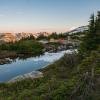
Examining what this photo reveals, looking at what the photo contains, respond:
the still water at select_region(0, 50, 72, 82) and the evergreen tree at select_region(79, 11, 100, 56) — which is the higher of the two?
the evergreen tree at select_region(79, 11, 100, 56)

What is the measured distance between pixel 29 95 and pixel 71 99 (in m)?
3.01

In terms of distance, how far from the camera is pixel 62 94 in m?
13.5

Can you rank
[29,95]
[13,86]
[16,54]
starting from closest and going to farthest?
[29,95] → [13,86] → [16,54]

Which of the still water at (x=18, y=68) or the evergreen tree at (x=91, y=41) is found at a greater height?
the evergreen tree at (x=91, y=41)

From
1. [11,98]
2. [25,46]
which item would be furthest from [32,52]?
[11,98]

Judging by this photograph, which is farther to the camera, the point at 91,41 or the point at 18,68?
the point at 18,68

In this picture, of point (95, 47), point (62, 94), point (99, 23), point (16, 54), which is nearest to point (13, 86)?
point (62, 94)

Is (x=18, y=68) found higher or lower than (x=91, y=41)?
lower

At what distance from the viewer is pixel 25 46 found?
81.9m

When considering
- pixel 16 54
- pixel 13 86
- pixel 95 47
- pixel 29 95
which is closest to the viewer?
pixel 29 95

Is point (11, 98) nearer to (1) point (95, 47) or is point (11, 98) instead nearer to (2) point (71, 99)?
(2) point (71, 99)

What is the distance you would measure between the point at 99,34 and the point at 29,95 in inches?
936

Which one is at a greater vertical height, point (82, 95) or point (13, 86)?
point (82, 95)

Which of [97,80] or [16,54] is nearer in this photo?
[97,80]
